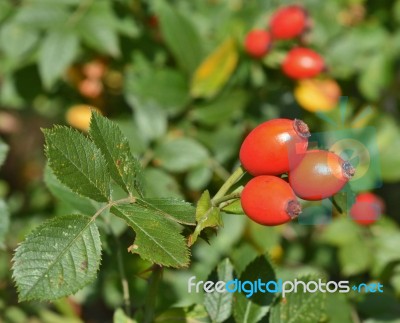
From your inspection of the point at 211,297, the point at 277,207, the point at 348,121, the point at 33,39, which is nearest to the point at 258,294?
the point at 211,297

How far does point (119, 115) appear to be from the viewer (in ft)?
9.68

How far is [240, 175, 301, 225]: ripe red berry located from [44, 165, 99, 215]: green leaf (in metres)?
0.55

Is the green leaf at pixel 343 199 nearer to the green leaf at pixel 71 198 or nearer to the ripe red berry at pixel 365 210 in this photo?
the green leaf at pixel 71 198

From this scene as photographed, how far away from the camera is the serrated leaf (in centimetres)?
253

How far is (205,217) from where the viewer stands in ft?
3.80

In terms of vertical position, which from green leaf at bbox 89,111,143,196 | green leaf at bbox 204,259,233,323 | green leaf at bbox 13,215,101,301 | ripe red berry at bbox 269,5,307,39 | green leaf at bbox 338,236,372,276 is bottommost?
green leaf at bbox 338,236,372,276

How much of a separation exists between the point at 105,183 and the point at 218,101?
4.78 feet

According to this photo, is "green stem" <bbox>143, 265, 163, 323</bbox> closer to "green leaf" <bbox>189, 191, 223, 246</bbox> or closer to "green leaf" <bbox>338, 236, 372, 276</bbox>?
"green leaf" <bbox>189, 191, 223, 246</bbox>

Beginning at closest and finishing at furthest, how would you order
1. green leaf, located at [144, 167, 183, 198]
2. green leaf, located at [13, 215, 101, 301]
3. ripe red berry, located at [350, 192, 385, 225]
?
green leaf, located at [13, 215, 101, 301]
green leaf, located at [144, 167, 183, 198]
ripe red berry, located at [350, 192, 385, 225]

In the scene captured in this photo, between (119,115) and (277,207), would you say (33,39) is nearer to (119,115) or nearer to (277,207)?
(119,115)

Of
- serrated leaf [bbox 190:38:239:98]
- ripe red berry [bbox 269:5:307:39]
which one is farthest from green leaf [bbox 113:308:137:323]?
ripe red berry [bbox 269:5:307:39]

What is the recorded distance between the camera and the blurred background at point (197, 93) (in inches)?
99.0

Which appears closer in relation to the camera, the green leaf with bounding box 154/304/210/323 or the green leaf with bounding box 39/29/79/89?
the green leaf with bounding box 154/304/210/323

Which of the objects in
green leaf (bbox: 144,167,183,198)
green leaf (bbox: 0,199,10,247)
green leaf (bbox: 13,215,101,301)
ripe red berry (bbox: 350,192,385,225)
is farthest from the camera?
ripe red berry (bbox: 350,192,385,225)
